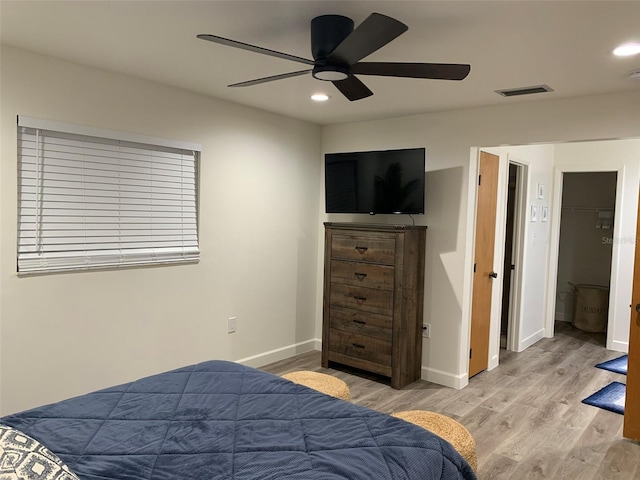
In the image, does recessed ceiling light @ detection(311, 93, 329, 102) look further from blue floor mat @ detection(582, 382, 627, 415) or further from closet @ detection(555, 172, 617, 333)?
closet @ detection(555, 172, 617, 333)

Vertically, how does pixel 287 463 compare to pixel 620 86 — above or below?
below

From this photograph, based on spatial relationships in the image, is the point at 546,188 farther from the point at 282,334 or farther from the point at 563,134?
the point at 282,334

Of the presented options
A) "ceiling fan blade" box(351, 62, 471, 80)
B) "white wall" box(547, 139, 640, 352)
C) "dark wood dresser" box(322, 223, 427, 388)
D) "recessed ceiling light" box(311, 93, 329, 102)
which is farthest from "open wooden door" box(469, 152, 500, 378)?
"ceiling fan blade" box(351, 62, 471, 80)

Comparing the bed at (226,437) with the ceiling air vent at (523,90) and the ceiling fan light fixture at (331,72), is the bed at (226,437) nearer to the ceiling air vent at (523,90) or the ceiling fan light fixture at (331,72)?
the ceiling fan light fixture at (331,72)

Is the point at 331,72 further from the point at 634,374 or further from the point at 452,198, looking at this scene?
the point at 634,374

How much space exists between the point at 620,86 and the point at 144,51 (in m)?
3.01

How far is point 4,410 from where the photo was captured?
2.77 metres

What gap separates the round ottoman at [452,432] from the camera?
2.22m

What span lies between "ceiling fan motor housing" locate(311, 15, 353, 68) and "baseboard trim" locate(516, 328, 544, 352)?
13.7ft

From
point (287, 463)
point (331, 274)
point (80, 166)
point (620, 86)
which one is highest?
point (620, 86)

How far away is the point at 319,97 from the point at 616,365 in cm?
390

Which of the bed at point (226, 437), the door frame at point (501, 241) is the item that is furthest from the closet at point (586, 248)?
the bed at point (226, 437)

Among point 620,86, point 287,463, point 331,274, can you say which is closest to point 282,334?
point 331,274

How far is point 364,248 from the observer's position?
4.07m
